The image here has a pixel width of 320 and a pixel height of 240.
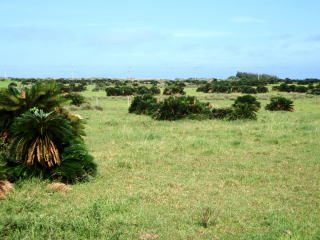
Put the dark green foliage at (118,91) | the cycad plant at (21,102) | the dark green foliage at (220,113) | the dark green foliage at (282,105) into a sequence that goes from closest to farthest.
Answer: the cycad plant at (21,102) → the dark green foliage at (220,113) → the dark green foliage at (282,105) → the dark green foliage at (118,91)

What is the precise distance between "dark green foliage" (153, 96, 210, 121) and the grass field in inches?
274

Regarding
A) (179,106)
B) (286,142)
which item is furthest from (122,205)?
(179,106)

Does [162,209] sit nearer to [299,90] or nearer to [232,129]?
[232,129]

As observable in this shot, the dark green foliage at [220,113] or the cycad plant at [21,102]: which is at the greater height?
the cycad plant at [21,102]

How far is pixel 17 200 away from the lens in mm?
6680

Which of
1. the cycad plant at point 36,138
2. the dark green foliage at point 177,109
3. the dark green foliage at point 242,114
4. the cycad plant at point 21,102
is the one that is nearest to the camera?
the cycad plant at point 36,138

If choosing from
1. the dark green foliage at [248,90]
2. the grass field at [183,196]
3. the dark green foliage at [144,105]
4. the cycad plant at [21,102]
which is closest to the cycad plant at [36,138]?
the grass field at [183,196]

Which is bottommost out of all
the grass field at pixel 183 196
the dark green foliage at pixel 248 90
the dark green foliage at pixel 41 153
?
the grass field at pixel 183 196

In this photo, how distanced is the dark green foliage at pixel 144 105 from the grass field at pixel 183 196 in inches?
358

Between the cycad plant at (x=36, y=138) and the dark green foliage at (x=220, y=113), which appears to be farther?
the dark green foliage at (x=220, y=113)

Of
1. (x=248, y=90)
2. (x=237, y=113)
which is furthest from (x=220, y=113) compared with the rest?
(x=248, y=90)

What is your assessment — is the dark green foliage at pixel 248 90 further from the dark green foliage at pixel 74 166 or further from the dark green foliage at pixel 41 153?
the dark green foliage at pixel 41 153

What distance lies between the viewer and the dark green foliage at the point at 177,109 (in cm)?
1992

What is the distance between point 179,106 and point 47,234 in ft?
49.3
